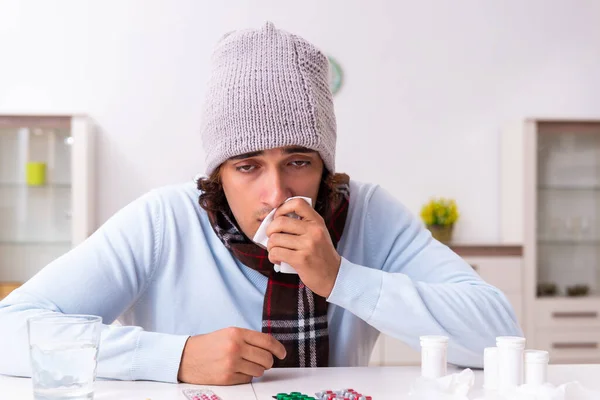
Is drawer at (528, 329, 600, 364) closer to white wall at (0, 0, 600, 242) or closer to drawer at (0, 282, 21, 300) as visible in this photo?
white wall at (0, 0, 600, 242)

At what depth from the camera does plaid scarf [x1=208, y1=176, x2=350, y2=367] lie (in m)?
1.52

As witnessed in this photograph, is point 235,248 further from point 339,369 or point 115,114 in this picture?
point 115,114

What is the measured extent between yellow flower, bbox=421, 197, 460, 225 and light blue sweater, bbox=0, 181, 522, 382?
8.12 feet

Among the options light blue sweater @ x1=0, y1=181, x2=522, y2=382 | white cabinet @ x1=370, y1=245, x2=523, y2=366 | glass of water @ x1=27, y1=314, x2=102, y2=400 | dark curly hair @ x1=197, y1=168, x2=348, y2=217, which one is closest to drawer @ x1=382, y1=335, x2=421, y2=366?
white cabinet @ x1=370, y1=245, x2=523, y2=366

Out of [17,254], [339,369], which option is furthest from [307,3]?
[339,369]

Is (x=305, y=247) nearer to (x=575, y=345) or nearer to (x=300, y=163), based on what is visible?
(x=300, y=163)

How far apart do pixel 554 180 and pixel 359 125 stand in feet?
3.80

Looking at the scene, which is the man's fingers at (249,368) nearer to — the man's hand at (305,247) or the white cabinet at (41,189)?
the man's hand at (305,247)

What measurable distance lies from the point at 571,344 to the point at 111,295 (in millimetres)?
3280

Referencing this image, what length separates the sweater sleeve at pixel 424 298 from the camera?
135cm

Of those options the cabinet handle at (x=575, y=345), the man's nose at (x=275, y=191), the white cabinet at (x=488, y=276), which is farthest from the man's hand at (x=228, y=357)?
the cabinet handle at (x=575, y=345)

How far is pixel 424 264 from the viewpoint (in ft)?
5.33

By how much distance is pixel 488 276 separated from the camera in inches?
158

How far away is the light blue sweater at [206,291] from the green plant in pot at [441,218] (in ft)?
8.08
